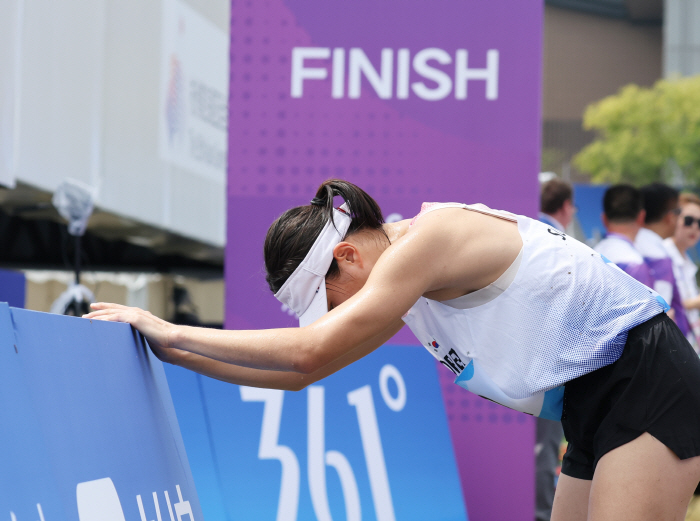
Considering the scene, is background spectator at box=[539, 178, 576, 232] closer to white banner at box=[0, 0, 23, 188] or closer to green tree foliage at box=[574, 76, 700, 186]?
white banner at box=[0, 0, 23, 188]

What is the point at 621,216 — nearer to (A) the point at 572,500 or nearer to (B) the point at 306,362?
(A) the point at 572,500

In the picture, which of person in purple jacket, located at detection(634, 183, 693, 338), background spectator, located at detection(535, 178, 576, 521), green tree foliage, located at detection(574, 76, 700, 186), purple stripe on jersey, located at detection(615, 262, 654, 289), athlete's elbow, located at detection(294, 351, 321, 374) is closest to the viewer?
athlete's elbow, located at detection(294, 351, 321, 374)

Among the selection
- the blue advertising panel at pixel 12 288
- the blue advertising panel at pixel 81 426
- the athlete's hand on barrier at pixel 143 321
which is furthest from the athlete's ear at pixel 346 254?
the blue advertising panel at pixel 12 288

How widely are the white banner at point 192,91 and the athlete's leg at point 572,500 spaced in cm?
713

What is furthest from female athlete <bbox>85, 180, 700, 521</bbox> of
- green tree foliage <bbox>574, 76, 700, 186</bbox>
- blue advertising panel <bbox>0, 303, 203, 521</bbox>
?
green tree foliage <bbox>574, 76, 700, 186</bbox>

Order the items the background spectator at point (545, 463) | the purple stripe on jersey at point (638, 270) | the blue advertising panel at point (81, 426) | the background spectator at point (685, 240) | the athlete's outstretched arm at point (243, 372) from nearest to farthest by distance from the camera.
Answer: the blue advertising panel at point (81, 426) → the athlete's outstretched arm at point (243, 372) → the purple stripe on jersey at point (638, 270) → the background spectator at point (545, 463) → the background spectator at point (685, 240)

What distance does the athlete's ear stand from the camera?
6.92 feet

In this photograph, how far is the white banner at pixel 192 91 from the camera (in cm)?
875

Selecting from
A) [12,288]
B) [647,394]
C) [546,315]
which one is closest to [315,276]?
[546,315]

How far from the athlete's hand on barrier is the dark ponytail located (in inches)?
11.8

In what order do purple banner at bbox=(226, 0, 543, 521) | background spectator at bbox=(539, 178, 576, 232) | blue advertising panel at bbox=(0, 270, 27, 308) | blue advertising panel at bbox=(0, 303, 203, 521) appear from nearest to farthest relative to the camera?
blue advertising panel at bbox=(0, 303, 203, 521)
purple banner at bbox=(226, 0, 543, 521)
background spectator at bbox=(539, 178, 576, 232)
blue advertising panel at bbox=(0, 270, 27, 308)

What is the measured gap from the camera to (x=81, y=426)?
5.72 feet

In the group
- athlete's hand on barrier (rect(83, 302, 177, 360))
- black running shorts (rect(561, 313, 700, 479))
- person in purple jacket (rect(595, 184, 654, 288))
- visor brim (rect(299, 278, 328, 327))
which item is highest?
person in purple jacket (rect(595, 184, 654, 288))

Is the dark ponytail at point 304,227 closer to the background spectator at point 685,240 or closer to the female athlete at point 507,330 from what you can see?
the female athlete at point 507,330
